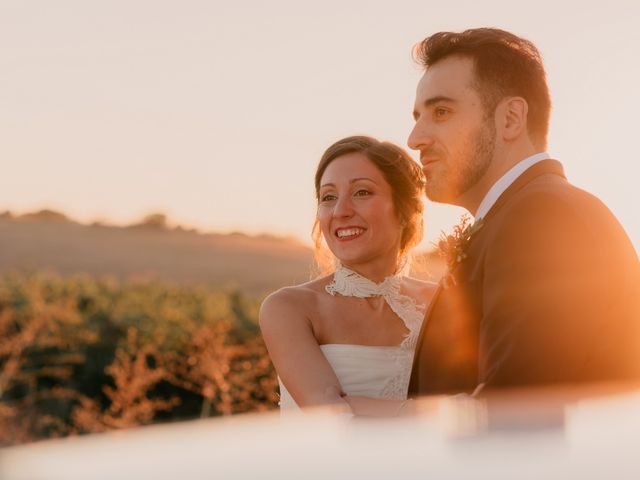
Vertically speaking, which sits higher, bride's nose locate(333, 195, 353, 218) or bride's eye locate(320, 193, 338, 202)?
bride's eye locate(320, 193, 338, 202)

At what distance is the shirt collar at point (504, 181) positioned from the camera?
328 centimetres

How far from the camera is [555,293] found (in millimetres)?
2715

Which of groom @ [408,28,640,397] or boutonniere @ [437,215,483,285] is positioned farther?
boutonniere @ [437,215,483,285]

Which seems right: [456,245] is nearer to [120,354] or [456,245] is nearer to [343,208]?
[343,208]

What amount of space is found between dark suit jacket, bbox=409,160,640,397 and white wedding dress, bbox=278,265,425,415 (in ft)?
5.75

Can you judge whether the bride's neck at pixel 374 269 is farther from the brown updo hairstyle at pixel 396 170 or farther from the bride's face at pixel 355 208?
the brown updo hairstyle at pixel 396 170

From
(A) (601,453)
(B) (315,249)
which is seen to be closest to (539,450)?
(A) (601,453)

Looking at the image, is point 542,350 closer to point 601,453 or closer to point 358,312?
point 601,453

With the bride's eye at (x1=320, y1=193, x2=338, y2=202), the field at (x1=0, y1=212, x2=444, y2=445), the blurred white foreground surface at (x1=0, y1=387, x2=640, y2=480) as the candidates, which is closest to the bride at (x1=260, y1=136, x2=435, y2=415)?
the bride's eye at (x1=320, y1=193, x2=338, y2=202)

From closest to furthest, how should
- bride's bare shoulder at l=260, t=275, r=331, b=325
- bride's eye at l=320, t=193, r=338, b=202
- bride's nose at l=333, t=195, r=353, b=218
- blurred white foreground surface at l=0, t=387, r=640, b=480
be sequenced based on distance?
blurred white foreground surface at l=0, t=387, r=640, b=480 < bride's bare shoulder at l=260, t=275, r=331, b=325 < bride's nose at l=333, t=195, r=353, b=218 < bride's eye at l=320, t=193, r=338, b=202

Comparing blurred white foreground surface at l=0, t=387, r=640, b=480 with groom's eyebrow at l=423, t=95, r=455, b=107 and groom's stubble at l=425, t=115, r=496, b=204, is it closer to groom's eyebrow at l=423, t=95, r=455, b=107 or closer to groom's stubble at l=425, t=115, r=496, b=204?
groom's stubble at l=425, t=115, r=496, b=204

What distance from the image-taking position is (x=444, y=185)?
3566mm

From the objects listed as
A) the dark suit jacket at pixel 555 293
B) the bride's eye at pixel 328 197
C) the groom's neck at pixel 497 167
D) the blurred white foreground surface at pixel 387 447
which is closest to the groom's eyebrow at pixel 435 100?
the groom's neck at pixel 497 167

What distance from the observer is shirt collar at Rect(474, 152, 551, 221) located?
328cm
